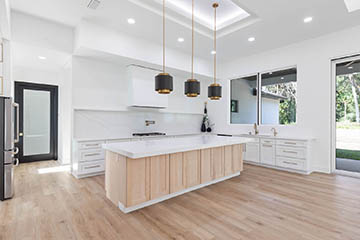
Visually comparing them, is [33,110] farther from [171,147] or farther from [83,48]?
[171,147]

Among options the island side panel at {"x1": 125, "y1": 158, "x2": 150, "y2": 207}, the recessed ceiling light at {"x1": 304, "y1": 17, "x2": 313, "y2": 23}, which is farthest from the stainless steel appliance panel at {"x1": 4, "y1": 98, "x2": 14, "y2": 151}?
the recessed ceiling light at {"x1": 304, "y1": 17, "x2": 313, "y2": 23}

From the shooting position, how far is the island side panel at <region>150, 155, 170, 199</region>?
253cm

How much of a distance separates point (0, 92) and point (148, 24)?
2.78 m

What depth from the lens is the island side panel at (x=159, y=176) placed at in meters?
2.53

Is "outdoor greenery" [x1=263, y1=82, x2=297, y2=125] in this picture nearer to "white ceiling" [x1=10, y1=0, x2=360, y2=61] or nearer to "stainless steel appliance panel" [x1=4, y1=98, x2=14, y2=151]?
"white ceiling" [x1=10, y1=0, x2=360, y2=61]

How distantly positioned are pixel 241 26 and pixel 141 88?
8.68ft

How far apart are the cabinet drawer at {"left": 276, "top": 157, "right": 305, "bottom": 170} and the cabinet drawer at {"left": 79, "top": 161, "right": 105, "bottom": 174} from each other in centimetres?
406

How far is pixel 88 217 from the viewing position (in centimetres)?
227

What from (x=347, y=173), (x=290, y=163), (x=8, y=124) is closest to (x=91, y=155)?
(x=8, y=124)

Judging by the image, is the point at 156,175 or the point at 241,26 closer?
the point at 156,175

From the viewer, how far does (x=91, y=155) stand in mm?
3939

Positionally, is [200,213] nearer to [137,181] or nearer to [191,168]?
[191,168]

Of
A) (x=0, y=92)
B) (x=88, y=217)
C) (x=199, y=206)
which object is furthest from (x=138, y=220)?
(x=0, y=92)

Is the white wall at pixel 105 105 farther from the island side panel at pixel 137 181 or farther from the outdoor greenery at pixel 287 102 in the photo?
the outdoor greenery at pixel 287 102
